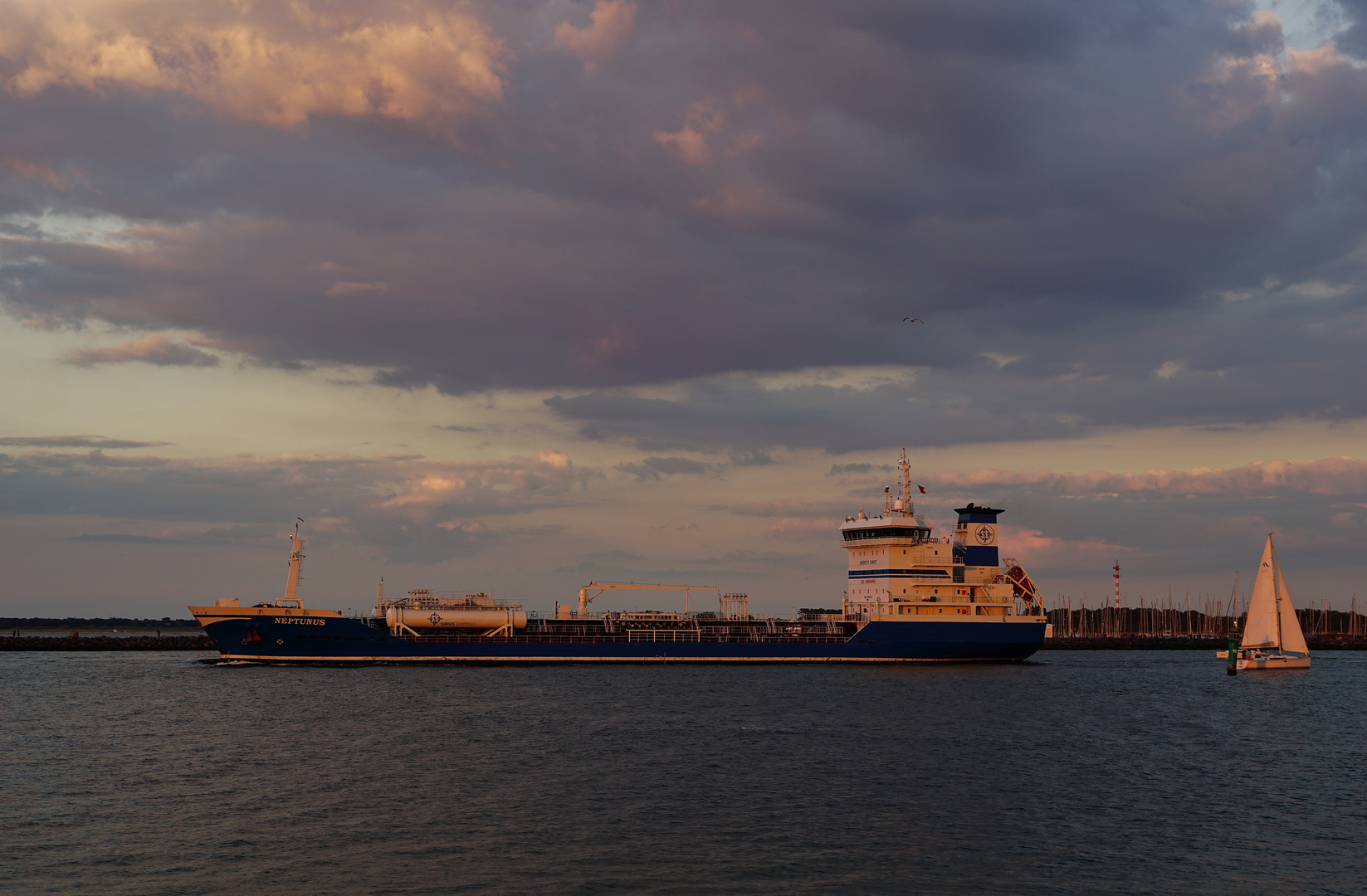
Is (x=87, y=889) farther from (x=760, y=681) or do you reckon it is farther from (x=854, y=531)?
(x=854, y=531)

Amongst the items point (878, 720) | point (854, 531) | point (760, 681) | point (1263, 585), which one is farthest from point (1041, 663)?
point (878, 720)

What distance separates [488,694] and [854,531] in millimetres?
37128

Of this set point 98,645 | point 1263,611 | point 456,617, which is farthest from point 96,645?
point 1263,611

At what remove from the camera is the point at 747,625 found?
275 ft

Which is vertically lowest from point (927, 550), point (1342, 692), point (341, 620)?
point (1342, 692)

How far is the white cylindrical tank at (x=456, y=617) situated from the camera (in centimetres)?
7506

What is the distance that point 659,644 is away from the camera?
258 feet

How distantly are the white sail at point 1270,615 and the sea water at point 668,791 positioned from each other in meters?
21.9

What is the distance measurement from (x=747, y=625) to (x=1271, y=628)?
46.5 m

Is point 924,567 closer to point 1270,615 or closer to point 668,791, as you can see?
point 1270,615

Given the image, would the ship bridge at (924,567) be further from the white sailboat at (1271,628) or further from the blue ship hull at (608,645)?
the white sailboat at (1271,628)

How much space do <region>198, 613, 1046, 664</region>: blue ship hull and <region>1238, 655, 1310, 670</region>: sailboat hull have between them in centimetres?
2215

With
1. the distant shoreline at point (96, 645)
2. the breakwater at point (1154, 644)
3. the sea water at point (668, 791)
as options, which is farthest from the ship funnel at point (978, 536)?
the distant shoreline at point (96, 645)

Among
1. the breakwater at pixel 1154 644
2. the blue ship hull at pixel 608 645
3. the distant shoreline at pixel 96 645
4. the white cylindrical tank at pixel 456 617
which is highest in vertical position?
the white cylindrical tank at pixel 456 617
